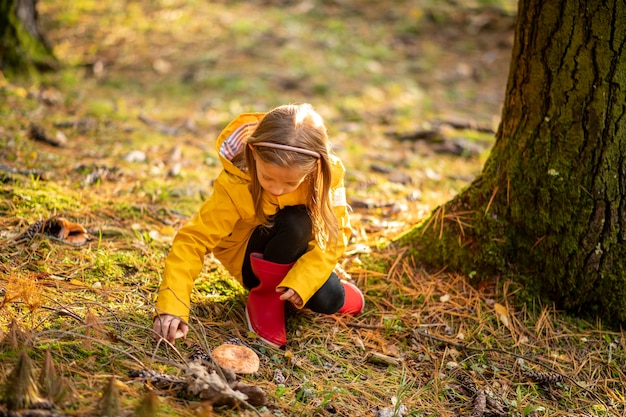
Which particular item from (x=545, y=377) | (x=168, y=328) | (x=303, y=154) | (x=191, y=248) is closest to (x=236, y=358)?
(x=168, y=328)

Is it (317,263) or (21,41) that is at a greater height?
(21,41)

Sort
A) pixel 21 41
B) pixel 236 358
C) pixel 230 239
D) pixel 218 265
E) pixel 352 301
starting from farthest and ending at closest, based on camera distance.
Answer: pixel 21 41, pixel 218 265, pixel 352 301, pixel 230 239, pixel 236 358

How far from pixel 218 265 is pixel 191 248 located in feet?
1.94

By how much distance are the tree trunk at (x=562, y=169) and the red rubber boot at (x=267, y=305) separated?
1.00m

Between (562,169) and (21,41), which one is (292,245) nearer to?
(562,169)

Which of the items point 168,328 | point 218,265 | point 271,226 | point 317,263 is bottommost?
point 218,265

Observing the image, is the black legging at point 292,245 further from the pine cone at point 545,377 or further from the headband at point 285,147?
the pine cone at point 545,377

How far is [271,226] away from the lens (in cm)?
242

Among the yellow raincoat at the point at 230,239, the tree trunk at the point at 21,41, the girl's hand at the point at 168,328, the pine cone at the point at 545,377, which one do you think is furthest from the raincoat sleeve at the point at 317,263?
the tree trunk at the point at 21,41

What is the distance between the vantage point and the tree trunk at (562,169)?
243 centimetres

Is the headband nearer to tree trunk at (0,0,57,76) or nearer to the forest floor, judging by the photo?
the forest floor

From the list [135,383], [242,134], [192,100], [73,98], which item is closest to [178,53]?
[192,100]

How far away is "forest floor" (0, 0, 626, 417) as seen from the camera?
201cm

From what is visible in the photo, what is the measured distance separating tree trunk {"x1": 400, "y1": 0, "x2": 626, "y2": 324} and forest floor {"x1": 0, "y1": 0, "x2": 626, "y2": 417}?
0.53 ft
